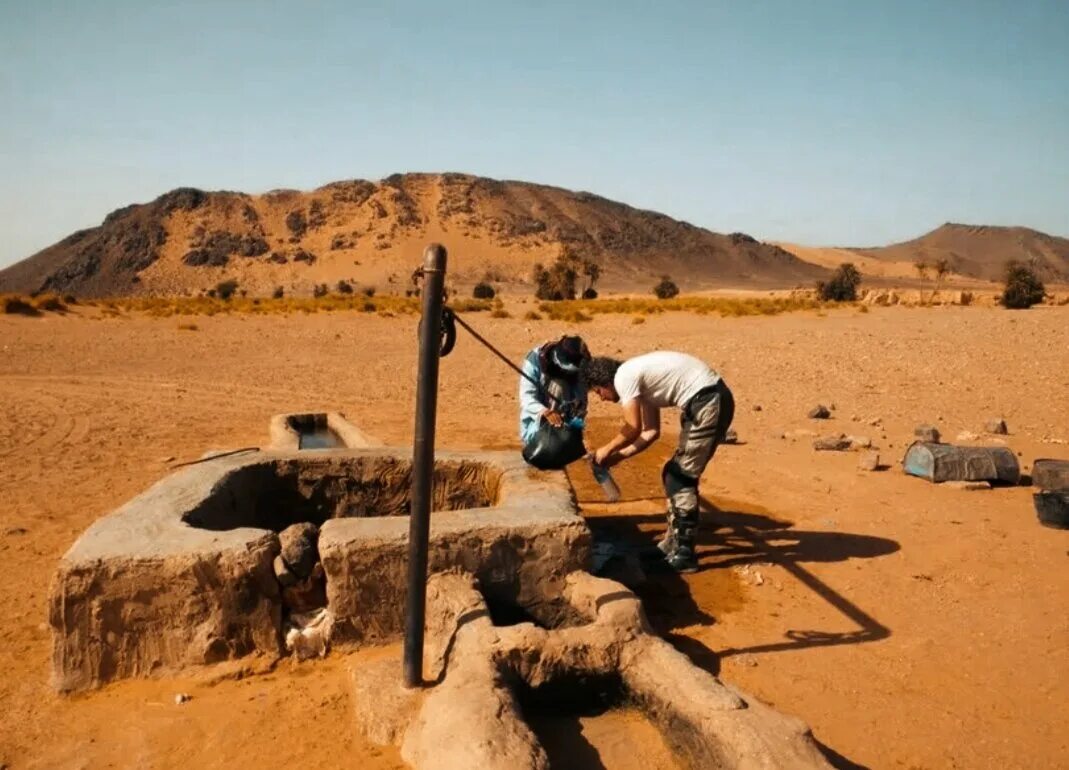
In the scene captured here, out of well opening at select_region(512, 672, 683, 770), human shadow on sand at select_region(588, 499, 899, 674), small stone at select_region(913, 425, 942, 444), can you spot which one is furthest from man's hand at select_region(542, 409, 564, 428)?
small stone at select_region(913, 425, 942, 444)

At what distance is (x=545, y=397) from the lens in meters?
5.42

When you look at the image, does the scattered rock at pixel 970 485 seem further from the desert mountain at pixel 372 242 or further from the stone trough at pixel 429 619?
the desert mountain at pixel 372 242

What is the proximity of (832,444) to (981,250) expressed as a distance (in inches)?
5569

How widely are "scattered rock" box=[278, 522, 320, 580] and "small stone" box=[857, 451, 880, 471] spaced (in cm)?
587

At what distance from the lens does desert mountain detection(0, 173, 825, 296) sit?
7438cm

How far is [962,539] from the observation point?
627 cm

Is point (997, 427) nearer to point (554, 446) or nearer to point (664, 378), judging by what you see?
point (664, 378)

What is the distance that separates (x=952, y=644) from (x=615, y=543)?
7.56 ft

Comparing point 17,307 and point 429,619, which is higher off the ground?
point 17,307

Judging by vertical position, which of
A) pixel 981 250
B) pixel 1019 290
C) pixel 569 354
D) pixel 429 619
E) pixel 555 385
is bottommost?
pixel 429 619

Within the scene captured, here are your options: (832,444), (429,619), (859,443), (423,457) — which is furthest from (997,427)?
(423,457)

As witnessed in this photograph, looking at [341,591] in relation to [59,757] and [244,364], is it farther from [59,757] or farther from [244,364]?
[244,364]

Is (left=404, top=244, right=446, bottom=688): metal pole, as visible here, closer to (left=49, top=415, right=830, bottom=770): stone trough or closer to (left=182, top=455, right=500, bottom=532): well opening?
(left=49, top=415, right=830, bottom=770): stone trough

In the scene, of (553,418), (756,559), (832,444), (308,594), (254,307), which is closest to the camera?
(308,594)
